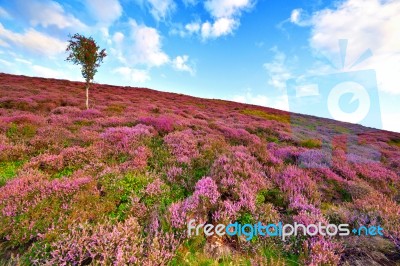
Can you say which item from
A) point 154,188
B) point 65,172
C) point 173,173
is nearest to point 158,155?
point 173,173

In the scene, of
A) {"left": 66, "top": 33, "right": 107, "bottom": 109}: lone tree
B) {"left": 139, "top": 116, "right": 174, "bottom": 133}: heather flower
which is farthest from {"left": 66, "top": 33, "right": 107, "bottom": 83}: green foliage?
{"left": 139, "top": 116, "right": 174, "bottom": 133}: heather flower

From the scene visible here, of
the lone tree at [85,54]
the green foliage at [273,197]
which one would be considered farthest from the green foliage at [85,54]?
the green foliage at [273,197]

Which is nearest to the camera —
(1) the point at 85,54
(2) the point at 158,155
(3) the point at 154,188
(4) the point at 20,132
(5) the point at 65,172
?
(3) the point at 154,188

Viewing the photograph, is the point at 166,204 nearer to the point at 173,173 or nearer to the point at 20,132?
the point at 173,173

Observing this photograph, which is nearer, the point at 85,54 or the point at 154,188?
the point at 154,188

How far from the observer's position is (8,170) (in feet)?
18.4

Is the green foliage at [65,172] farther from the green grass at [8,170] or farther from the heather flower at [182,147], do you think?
the heather flower at [182,147]

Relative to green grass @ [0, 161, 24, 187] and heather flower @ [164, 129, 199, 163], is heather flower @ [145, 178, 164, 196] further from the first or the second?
green grass @ [0, 161, 24, 187]

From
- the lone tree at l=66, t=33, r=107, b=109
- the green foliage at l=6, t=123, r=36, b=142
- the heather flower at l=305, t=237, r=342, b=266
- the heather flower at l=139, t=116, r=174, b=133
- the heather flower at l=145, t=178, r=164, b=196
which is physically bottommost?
the heather flower at l=305, t=237, r=342, b=266

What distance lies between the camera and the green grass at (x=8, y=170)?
5.01 m

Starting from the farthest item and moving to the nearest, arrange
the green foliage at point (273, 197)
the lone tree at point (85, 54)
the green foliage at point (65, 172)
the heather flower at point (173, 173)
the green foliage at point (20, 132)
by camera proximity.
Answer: the lone tree at point (85, 54) < the green foliage at point (20, 132) < the heather flower at point (173, 173) < the green foliage at point (65, 172) < the green foliage at point (273, 197)

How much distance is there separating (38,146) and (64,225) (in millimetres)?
4891

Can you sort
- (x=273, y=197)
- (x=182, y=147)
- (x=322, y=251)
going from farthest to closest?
(x=182, y=147) < (x=273, y=197) < (x=322, y=251)

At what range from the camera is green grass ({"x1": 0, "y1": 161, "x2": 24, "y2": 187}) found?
5006 millimetres
